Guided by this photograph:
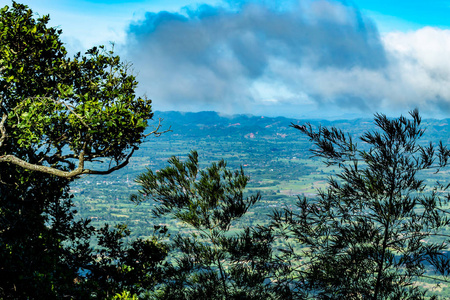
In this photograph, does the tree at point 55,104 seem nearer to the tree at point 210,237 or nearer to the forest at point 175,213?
the forest at point 175,213

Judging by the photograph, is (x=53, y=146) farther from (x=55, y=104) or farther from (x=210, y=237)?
(x=210, y=237)

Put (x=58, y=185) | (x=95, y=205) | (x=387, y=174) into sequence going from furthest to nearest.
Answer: (x=95, y=205)
(x=58, y=185)
(x=387, y=174)

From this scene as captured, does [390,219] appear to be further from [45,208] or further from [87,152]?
[45,208]

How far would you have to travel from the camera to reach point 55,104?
6.89 meters

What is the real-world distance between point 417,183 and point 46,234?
28.6 ft

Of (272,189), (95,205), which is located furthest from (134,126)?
(272,189)

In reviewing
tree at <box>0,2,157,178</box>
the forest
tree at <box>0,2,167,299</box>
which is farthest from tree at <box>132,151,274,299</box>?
tree at <box>0,2,157,178</box>

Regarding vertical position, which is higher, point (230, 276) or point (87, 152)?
point (87, 152)

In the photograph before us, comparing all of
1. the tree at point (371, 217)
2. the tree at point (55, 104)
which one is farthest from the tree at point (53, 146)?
the tree at point (371, 217)

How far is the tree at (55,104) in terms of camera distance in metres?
6.57

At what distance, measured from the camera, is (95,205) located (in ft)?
410

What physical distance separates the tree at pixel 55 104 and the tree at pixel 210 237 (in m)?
3.00

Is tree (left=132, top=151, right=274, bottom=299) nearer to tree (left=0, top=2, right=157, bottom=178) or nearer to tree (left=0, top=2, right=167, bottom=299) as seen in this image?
→ tree (left=0, top=2, right=167, bottom=299)

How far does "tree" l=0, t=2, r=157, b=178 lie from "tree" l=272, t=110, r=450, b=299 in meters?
4.25
